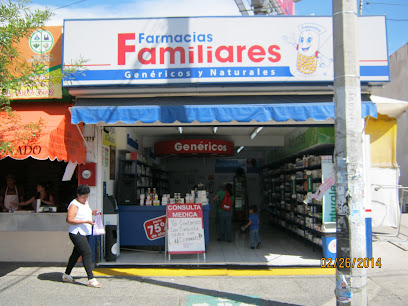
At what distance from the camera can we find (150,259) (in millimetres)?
7422

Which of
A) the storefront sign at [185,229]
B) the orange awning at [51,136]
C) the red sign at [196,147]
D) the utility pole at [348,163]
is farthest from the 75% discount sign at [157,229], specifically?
the utility pole at [348,163]

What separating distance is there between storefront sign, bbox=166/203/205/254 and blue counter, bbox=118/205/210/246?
2.03 feet

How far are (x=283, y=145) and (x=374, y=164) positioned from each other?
2691 mm

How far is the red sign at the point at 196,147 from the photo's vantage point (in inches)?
408

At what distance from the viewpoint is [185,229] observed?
7.32m

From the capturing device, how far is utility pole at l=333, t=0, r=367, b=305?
4.04m

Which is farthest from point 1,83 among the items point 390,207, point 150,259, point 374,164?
point 390,207

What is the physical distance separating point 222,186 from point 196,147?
5.38 m

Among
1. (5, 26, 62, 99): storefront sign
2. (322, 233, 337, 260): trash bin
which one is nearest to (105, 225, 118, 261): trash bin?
Answer: (5, 26, 62, 99): storefront sign

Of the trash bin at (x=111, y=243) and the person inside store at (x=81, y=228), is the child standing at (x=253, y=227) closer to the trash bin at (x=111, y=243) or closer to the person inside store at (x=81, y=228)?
the trash bin at (x=111, y=243)

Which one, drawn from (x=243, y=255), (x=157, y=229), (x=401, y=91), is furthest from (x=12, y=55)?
(x=401, y=91)

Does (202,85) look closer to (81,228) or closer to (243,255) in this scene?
(81,228)

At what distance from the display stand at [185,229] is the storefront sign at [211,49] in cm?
264

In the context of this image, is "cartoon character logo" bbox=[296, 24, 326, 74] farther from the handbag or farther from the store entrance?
the handbag
